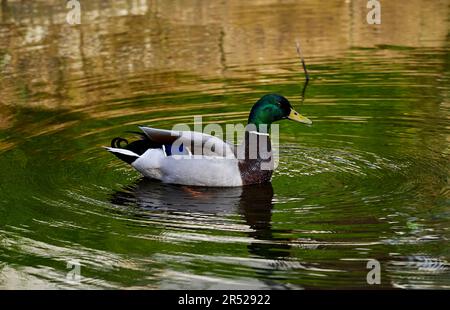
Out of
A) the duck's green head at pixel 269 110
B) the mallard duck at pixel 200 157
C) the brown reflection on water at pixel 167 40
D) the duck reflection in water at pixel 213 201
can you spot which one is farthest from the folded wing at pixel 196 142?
the brown reflection on water at pixel 167 40

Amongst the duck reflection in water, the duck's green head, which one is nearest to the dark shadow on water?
the duck reflection in water

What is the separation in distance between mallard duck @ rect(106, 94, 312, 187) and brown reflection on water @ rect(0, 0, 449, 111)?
2700 mm

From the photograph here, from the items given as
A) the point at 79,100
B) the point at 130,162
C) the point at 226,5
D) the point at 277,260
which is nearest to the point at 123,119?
the point at 79,100

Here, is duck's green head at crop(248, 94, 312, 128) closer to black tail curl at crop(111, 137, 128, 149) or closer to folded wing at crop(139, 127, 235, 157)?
folded wing at crop(139, 127, 235, 157)

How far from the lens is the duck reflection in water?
803cm

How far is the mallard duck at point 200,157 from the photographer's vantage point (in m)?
A: 9.38

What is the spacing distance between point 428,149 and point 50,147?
3.73 m

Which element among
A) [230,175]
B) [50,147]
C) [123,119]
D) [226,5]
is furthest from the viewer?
[226,5]

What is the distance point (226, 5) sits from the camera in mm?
18266

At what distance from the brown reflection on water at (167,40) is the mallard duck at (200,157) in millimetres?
2700

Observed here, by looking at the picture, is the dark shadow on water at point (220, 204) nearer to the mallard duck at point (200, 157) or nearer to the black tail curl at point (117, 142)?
the mallard duck at point (200, 157)

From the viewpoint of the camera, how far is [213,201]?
893cm

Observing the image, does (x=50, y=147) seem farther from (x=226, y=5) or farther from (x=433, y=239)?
(x=226, y=5)

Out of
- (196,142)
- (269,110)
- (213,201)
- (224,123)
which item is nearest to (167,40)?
(224,123)
